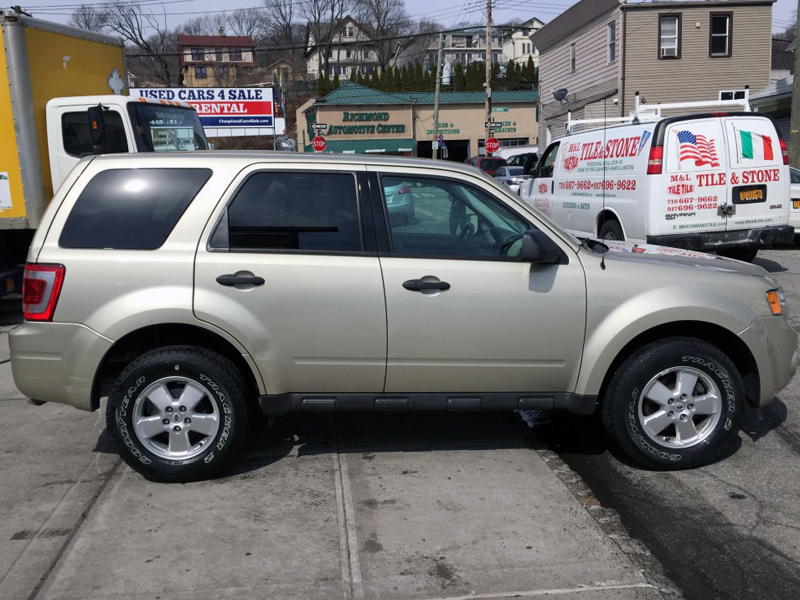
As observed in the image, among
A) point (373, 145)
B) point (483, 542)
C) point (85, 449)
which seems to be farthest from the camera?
point (373, 145)

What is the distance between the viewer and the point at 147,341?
484 cm

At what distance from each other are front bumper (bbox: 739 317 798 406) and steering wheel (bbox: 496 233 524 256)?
1.42 meters

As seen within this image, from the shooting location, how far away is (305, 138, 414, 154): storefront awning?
56216 millimetres

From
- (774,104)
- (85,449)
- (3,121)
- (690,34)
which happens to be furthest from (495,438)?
(690,34)

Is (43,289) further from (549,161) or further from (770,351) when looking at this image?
(549,161)

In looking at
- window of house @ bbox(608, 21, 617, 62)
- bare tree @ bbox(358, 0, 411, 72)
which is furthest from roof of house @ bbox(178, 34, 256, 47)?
window of house @ bbox(608, 21, 617, 62)

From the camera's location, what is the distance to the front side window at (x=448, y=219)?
4777mm

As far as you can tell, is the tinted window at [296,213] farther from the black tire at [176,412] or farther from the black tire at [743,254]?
the black tire at [743,254]

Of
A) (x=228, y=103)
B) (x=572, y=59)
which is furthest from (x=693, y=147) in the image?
(x=572, y=59)

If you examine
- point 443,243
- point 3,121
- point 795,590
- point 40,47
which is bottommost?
point 795,590

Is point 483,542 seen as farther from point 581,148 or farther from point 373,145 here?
point 373,145

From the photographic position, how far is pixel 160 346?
15.7ft

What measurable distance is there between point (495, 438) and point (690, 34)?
29.6 metres

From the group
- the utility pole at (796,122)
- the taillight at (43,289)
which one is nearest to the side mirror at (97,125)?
the taillight at (43,289)
